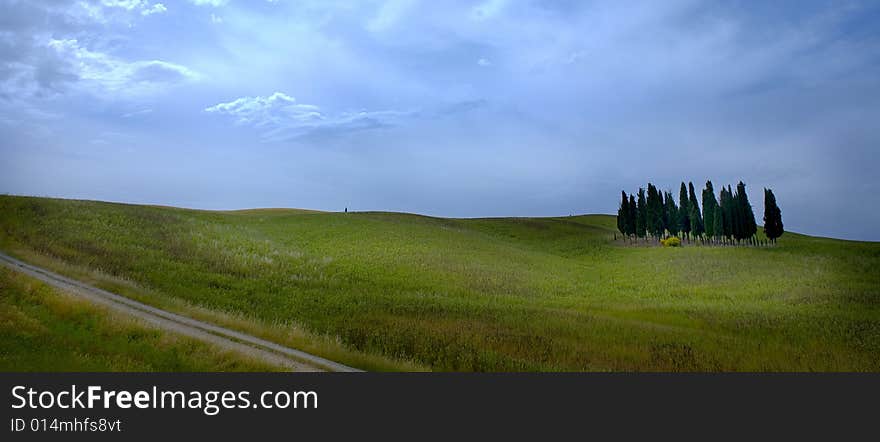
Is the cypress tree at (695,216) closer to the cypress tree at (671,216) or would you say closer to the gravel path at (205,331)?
the cypress tree at (671,216)

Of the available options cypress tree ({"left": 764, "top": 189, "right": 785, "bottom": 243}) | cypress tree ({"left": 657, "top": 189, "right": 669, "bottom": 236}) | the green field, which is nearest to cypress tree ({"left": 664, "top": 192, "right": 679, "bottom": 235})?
cypress tree ({"left": 657, "top": 189, "right": 669, "bottom": 236})

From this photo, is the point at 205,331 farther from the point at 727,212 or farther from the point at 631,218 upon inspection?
the point at 631,218

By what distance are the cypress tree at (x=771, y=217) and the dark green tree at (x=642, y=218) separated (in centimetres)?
1866

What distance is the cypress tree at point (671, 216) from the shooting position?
268 feet

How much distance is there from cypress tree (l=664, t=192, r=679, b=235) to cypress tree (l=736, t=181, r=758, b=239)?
11.7 m

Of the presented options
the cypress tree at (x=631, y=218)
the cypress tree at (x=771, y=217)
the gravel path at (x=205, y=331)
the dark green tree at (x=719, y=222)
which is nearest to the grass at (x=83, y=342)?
the gravel path at (x=205, y=331)

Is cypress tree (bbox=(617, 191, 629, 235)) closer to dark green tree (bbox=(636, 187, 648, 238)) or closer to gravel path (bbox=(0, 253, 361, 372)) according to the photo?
dark green tree (bbox=(636, 187, 648, 238))

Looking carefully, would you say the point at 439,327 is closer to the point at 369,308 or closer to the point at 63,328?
the point at 369,308

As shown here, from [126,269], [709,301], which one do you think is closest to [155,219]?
[126,269]

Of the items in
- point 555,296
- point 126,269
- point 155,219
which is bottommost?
point 555,296

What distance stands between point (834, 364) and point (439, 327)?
11.9 m

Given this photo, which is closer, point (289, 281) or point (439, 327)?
point (439, 327)

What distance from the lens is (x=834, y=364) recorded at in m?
14.4

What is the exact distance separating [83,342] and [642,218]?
84492mm
